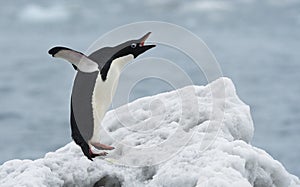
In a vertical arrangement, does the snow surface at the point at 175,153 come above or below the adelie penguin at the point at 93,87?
below

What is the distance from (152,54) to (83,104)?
595cm

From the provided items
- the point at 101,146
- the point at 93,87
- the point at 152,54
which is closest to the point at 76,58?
the point at 93,87

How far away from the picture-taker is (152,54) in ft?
25.5

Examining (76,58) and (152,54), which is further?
(152,54)

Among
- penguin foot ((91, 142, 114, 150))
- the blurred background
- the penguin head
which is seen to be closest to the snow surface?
penguin foot ((91, 142, 114, 150))

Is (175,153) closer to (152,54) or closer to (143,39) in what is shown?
(143,39)

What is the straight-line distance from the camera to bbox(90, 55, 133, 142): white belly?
1.82 m

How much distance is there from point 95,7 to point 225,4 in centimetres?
171

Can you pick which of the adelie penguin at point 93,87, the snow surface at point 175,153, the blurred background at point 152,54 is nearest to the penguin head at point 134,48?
the adelie penguin at point 93,87

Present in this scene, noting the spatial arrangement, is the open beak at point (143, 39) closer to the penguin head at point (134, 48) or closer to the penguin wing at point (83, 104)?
the penguin head at point (134, 48)

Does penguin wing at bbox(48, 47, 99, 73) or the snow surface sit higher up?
penguin wing at bbox(48, 47, 99, 73)

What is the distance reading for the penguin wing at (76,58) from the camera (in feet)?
5.86

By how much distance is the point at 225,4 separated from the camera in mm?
10938

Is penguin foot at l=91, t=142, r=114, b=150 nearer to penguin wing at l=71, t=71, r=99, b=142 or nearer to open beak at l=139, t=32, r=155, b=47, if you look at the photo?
penguin wing at l=71, t=71, r=99, b=142
